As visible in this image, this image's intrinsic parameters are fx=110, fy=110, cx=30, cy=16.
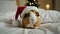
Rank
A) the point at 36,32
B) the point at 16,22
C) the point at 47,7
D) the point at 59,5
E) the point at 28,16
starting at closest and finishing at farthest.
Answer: the point at 36,32 < the point at 28,16 < the point at 16,22 < the point at 59,5 < the point at 47,7

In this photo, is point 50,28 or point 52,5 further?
point 52,5

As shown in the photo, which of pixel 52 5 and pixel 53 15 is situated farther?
pixel 52 5

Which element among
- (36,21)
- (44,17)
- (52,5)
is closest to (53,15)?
(44,17)

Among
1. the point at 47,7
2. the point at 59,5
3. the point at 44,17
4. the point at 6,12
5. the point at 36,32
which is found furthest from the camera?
the point at 47,7

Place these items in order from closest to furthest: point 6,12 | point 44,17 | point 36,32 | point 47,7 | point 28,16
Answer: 1. point 36,32
2. point 28,16
3. point 44,17
4. point 6,12
5. point 47,7

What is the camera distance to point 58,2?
3.71 m

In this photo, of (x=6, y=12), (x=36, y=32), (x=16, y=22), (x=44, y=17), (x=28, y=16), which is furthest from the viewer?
(x=6, y=12)

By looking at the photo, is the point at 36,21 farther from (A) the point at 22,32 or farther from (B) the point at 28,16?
(A) the point at 22,32

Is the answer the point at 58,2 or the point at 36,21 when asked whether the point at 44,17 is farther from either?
the point at 58,2

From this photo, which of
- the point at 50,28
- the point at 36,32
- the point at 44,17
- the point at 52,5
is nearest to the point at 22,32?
the point at 36,32

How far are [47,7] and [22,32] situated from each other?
3271 mm

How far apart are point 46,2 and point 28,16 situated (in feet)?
10.8

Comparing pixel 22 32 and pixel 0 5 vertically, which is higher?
pixel 0 5

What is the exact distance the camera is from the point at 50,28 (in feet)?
2.82
